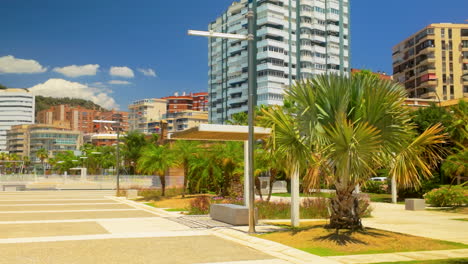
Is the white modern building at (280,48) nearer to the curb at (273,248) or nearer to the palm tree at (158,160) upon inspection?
the palm tree at (158,160)

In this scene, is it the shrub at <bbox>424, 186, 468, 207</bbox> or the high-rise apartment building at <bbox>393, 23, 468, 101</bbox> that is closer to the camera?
the shrub at <bbox>424, 186, 468, 207</bbox>

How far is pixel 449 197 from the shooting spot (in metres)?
28.9

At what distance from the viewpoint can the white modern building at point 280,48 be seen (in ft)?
415

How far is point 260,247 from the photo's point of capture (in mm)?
13508

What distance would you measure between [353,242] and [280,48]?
118 metres

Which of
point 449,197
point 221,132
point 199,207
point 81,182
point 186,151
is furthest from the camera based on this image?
point 81,182

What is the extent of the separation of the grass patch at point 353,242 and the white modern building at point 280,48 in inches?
4213

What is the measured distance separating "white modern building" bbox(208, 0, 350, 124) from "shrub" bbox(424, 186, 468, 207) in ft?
300

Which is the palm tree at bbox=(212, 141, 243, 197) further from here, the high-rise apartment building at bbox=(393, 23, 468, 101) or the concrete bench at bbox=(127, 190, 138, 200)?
the high-rise apartment building at bbox=(393, 23, 468, 101)

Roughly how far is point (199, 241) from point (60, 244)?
13.4 ft

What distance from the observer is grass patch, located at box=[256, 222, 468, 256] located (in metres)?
12.8

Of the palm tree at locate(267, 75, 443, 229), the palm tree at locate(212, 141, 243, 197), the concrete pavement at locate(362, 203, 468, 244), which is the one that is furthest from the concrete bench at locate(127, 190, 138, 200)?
the palm tree at locate(267, 75, 443, 229)

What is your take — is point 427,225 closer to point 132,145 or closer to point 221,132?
point 221,132

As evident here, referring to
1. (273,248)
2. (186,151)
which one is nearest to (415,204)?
(186,151)
